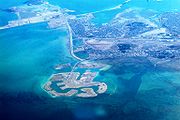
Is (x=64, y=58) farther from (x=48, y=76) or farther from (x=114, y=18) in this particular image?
(x=114, y=18)

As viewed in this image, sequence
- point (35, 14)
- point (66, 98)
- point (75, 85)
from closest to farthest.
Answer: point (66, 98)
point (75, 85)
point (35, 14)

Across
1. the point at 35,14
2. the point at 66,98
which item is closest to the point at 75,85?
the point at 66,98

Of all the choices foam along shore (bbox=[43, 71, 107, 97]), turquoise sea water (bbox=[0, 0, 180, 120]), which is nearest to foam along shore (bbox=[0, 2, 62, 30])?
turquoise sea water (bbox=[0, 0, 180, 120])

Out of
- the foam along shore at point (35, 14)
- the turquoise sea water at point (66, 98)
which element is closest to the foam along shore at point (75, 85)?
the turquoise sea water at point (66, 98)

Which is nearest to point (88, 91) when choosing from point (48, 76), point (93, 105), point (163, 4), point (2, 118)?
point (93, 105)

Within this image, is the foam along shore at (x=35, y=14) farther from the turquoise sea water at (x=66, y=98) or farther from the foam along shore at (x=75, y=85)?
the foam along shore at (x=75, y=85)

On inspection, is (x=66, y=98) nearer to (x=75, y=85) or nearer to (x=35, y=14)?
(x=75, y=85)
